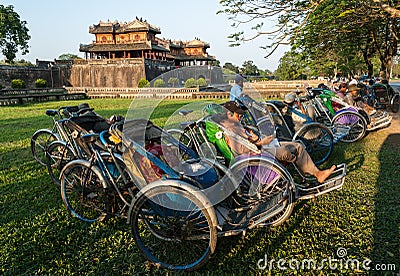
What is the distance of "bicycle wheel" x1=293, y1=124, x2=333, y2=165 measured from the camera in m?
5.14

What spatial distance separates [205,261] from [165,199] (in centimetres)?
63

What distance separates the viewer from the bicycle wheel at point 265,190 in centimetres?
308

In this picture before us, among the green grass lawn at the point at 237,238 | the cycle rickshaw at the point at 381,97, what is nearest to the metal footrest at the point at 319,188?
the green grass lawn at the point at 237,238

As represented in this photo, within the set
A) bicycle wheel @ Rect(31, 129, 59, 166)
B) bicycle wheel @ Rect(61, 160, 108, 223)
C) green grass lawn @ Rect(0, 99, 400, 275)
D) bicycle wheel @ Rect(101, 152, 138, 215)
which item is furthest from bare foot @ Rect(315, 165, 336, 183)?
bicycle wheel @ Rect(31, 129, 59, 166)

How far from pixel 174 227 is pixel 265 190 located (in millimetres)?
1159

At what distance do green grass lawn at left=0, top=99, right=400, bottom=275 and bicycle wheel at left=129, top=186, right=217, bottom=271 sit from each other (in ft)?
0.50

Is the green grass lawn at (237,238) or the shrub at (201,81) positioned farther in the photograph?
the shrub at (201,81)

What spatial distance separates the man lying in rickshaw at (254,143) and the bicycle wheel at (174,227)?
1015mm

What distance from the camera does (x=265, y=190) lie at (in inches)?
130

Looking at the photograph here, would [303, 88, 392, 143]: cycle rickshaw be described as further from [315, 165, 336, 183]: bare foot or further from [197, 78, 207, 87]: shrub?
[197, 78, 207, 87]: shrub

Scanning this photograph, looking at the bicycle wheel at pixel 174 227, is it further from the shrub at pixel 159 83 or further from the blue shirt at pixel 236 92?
the blue shirt at pixel 236 92

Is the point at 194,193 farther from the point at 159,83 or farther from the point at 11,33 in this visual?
the point at 11,33

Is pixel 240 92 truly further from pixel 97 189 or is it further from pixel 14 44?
pixel 14 44

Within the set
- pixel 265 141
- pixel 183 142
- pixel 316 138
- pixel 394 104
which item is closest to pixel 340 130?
pixel 316 138
